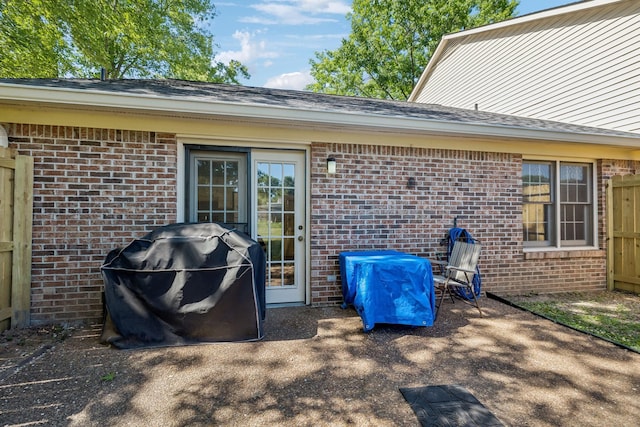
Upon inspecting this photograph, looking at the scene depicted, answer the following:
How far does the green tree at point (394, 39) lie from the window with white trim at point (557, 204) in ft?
43.8

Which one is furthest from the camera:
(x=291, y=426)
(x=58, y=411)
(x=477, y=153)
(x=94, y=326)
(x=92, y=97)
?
(x=477, y=153)

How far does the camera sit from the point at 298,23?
905 cm

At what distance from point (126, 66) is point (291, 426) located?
1552 centimetres

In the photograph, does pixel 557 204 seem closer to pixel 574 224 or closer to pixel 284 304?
pixel 574 224

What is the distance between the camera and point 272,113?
12.6 ft

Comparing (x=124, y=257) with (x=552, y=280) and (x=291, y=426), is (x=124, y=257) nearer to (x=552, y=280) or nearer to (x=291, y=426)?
(x=291, y=426)

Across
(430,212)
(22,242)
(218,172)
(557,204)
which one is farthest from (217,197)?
(557,204)

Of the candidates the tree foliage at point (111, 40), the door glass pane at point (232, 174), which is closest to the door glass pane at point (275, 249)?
the door glass pane at point (232, 174)

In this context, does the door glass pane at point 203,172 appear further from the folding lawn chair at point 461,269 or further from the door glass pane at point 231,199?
the folding lawn chair at point 461,269

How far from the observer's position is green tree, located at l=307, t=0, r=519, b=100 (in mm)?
16609

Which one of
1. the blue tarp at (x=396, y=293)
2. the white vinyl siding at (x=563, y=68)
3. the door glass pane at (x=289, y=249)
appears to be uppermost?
the white vinyl siding at (x=563, y=68)

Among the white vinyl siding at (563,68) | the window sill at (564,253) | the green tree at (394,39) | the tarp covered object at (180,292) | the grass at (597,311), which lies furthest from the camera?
the green tree at (394,39)

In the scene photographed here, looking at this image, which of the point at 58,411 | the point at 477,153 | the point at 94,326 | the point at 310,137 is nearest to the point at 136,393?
the point at 58,411

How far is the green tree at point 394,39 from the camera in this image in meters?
16.6
